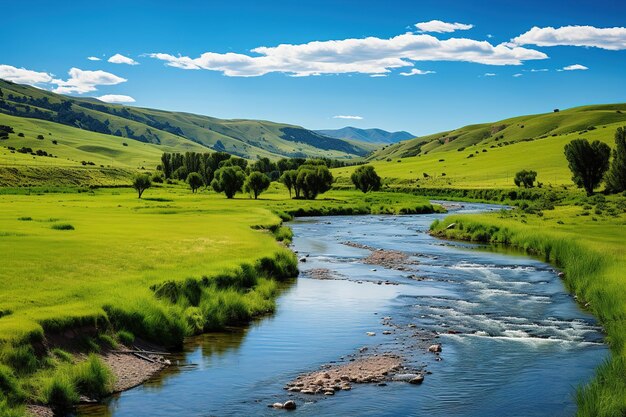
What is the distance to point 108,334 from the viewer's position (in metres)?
26.0

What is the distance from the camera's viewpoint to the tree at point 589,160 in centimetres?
12200

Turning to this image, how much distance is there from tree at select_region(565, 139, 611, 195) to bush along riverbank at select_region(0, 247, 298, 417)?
99353 mm

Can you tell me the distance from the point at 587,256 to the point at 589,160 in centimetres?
8706

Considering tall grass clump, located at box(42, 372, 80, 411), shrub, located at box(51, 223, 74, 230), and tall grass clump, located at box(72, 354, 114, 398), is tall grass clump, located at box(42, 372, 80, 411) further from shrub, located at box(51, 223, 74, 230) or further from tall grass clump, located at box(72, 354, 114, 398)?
shrub, located at box(51, 223, 74, 230)

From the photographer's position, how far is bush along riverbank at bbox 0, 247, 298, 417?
20203mm

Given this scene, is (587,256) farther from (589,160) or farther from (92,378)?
(589,160)

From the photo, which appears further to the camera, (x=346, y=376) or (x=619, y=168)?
(x=619, y=168)

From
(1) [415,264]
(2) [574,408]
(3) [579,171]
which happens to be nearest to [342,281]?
(1) [415,264]

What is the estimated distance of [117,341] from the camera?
26.2 meters

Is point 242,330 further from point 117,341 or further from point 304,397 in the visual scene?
point 304,397

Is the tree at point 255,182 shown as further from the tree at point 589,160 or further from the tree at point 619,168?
the tree at point 619,168

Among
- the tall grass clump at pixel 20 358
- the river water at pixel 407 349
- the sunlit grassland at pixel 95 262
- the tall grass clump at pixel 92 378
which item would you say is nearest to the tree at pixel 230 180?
the sunlit grassland at pixel 95 262

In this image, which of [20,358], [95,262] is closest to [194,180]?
[95,262]

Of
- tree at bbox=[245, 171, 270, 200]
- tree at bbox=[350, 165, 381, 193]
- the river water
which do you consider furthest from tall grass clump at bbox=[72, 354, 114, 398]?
tree at bbox=[350, 165, 381, 193]
